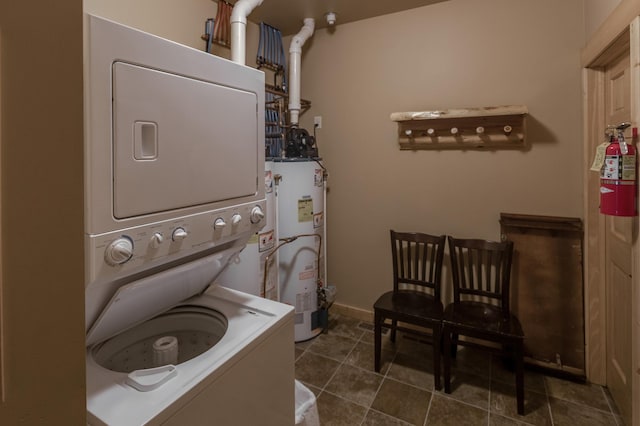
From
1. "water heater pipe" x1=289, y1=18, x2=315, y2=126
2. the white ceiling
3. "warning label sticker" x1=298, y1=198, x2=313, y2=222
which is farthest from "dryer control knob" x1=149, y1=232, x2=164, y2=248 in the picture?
the white ceiling

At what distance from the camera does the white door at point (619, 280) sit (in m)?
1.71

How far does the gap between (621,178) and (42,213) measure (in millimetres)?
1886

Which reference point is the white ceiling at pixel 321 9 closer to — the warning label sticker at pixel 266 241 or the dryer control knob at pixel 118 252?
the warning label sticker at pixel 266 241

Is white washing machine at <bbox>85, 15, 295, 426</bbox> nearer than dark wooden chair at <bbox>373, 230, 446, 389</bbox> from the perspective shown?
Yes

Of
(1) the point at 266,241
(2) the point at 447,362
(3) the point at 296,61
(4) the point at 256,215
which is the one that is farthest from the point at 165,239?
(3) the point at 296,61

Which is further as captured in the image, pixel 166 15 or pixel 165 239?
pixel 166 15

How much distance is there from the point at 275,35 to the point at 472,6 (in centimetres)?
159

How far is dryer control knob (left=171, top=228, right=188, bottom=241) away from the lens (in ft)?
3.02

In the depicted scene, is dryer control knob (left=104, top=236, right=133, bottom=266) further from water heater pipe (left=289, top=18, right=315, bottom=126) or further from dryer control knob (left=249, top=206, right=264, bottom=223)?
water heater pipe (left=289, top=18, right=315, bottom=126)

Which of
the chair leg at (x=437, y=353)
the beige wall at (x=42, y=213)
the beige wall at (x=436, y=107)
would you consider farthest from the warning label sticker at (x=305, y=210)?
the beige wall at (x=42, y=213)

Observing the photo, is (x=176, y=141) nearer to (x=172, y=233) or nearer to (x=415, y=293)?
(x=172, y=233)

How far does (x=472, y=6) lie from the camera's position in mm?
2410

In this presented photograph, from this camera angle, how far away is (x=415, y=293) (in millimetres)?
2496

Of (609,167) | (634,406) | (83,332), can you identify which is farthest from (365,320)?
(83,332)
